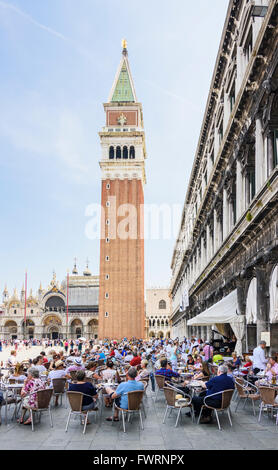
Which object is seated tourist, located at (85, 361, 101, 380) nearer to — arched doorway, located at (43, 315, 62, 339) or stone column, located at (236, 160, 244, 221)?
stone column, located at (236, 160, 244, 221)

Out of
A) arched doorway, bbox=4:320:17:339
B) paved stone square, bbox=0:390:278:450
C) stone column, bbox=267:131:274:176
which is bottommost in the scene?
arched doorway, bbox=4:320:17:339

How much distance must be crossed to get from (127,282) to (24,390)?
210 ft

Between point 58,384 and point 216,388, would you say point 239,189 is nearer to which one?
point 58,384

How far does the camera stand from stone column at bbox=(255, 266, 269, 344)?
1497 cm

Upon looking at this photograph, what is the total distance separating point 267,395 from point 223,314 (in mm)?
9011

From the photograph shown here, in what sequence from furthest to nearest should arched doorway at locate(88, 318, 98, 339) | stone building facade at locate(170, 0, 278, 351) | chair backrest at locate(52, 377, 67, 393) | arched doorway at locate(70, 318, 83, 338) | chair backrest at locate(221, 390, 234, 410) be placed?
arched doorway at locate(70, 318, 83, 338) → arched doorway at locate(88, 318, 98, 339) → stone building facade at locate(170, 0, 278, 351) → chair backrest at locate(52, 377, 67, 393) → chair backrest at locate(221, 390, 234, 410)

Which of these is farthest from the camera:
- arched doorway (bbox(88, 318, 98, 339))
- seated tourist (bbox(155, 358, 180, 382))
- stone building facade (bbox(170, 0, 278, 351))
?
arched doorway (bbox(88, 318, 98, 339))

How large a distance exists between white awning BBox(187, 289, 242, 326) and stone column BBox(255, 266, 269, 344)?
2391 mm

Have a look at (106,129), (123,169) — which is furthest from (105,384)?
(106,129)

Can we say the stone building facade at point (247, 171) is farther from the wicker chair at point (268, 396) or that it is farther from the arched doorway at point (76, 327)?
the arched doorway at point (76, 327)

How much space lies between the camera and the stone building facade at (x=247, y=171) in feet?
45.9

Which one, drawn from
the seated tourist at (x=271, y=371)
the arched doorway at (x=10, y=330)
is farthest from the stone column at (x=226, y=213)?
the arched doorway at (x=10, y=330)

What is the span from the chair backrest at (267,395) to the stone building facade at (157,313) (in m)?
105

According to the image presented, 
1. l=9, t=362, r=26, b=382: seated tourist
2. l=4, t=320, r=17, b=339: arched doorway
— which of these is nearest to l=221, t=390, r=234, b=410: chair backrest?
l=9, t=362, r=26, b=382: seated tourist
